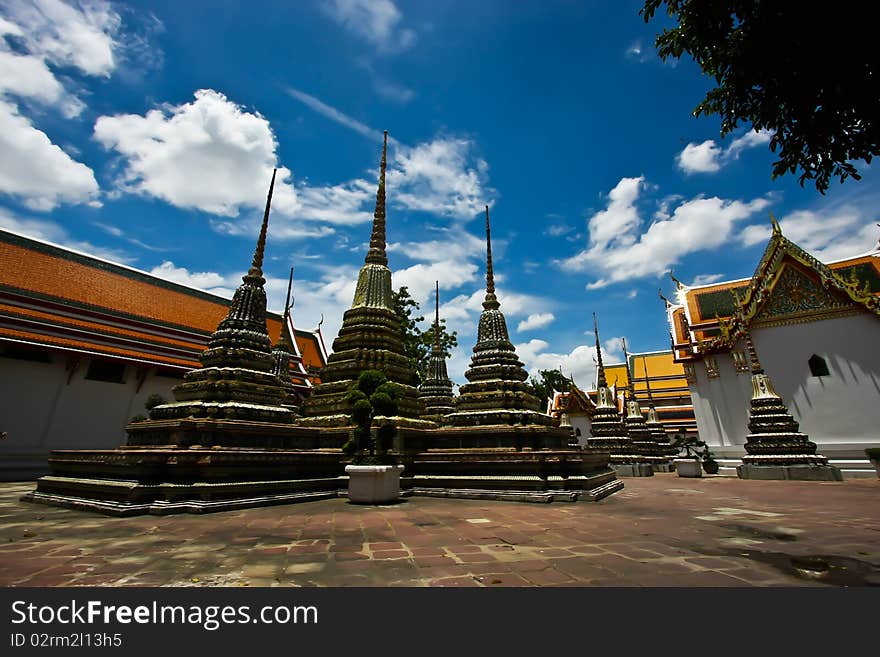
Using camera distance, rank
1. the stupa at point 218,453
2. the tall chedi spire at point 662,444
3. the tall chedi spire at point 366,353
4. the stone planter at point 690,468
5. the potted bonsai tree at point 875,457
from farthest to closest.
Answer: the tall chedi spire at point 662,444 → the stone planter at point 690,468 → the potted bonsai tree at point 875,457 → the tall chedi spire at point 366,353 → the stupa at point 218,453

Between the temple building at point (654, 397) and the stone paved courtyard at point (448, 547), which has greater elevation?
the temple building at point (654, 397)

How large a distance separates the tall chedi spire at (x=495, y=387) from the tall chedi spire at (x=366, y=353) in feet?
5.32

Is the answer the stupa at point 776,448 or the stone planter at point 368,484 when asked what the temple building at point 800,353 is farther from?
the stone planter at point 368,484

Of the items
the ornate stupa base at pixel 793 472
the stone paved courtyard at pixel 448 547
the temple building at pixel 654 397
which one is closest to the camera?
the stone paved courtyard at pixel 448 547

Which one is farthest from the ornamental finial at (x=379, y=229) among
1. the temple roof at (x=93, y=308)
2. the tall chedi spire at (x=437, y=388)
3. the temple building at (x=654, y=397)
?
the temple building at (x=654, y=397)

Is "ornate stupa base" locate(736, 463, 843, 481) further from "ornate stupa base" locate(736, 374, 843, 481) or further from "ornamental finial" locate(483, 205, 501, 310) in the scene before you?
"ornamental finial" locate(483, 205, 501, 310)

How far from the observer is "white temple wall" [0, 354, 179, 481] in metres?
15.2

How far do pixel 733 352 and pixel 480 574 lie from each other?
22560 millimetres

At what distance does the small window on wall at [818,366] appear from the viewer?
18828mm

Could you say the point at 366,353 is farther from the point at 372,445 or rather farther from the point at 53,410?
the point at 53,410

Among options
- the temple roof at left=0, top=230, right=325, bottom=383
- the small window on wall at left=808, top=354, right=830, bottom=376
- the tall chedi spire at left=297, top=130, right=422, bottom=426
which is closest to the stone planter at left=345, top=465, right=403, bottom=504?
the tall chedi spire at left=297, top=130, right=422, bottom=426
